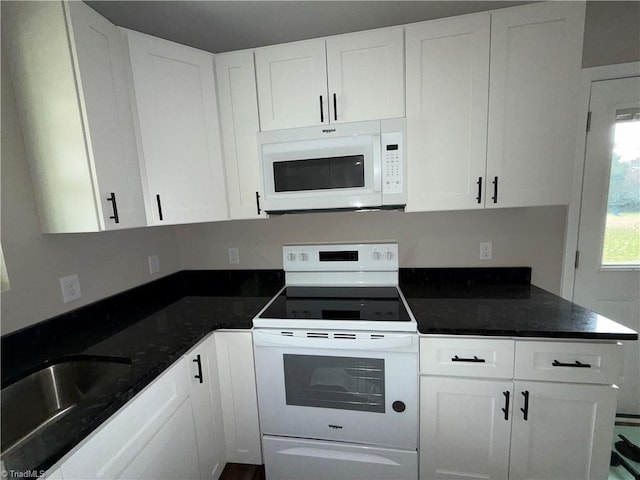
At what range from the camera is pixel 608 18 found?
4.85ft

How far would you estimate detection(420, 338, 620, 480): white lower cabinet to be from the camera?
1.15 m

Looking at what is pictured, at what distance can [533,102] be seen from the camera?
1341 mm

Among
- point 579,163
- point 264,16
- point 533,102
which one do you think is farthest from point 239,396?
point 579,163

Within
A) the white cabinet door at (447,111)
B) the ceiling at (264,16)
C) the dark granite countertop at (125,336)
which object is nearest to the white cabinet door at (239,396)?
the dark granite countertop at (125,336)

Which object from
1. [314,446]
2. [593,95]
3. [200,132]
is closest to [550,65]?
[593,95]

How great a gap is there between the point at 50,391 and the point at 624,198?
9.93 ft

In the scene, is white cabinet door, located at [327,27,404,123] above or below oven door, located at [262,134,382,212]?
above

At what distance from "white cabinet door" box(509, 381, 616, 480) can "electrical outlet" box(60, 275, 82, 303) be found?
208 cm

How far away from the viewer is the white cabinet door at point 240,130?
4.99ft

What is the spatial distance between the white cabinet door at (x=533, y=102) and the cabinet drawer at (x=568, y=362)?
0.68m

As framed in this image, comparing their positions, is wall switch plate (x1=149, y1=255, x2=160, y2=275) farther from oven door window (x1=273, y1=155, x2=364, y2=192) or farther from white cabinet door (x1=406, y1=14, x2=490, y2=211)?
white cabinet door (x1=406, y1=14, x2=490, y2=211)

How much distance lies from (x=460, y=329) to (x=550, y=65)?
132 cm

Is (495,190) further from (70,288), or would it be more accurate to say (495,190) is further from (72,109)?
(70,288)

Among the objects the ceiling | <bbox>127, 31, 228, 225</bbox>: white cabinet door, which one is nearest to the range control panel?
<bbox>127, 31, 228, 225</bbox>: white cabinet door
